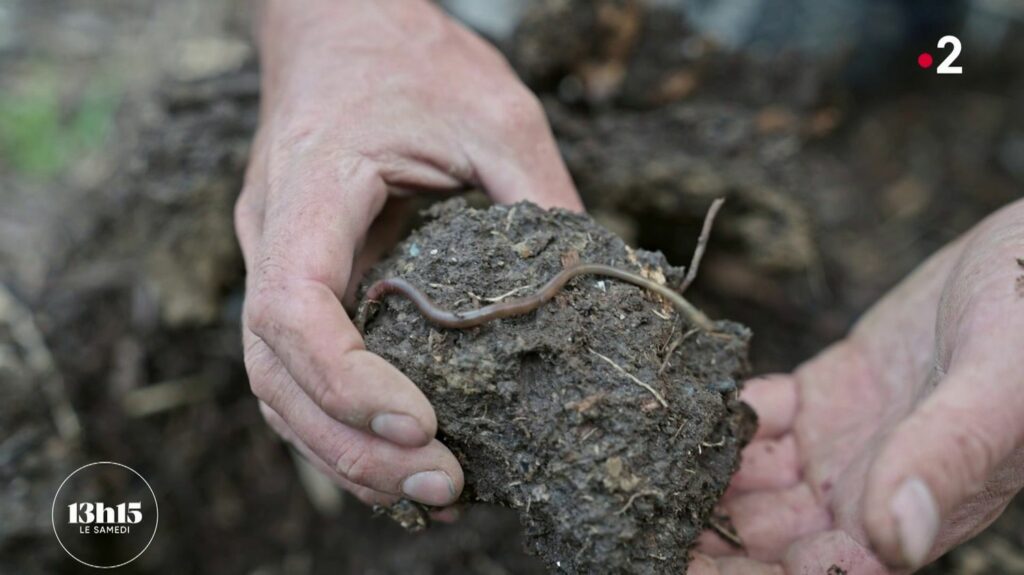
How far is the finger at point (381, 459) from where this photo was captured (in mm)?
2564

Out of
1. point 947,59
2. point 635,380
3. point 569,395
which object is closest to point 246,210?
point 569,395

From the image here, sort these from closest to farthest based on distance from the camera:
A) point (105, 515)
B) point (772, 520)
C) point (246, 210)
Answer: point (772, 520) → point (246, 210) → point (105, 515)

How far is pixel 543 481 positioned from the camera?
102 inches

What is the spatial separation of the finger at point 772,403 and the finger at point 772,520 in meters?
0.34

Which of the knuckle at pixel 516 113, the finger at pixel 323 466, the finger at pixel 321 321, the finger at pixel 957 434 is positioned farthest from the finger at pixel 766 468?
the knuckle at pixel 516 113

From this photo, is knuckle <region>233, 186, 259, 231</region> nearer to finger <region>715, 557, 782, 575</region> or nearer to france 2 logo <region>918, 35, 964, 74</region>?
finger <region>715, 557, 782, 575</region>

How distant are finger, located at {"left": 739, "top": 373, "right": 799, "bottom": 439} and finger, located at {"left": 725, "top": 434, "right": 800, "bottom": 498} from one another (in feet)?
0.21

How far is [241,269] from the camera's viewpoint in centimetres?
461

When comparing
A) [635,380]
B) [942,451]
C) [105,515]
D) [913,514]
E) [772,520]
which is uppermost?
[942,451]

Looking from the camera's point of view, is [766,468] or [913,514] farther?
[766,468]

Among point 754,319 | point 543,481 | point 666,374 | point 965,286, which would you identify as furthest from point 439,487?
point 754,319

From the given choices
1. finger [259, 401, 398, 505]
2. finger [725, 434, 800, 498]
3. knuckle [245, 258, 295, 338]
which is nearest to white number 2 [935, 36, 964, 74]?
finger [725, 434, 800, 498]

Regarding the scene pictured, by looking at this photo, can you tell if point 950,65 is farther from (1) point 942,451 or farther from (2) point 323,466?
(2) point 323,466

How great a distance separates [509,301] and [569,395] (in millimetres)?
352
